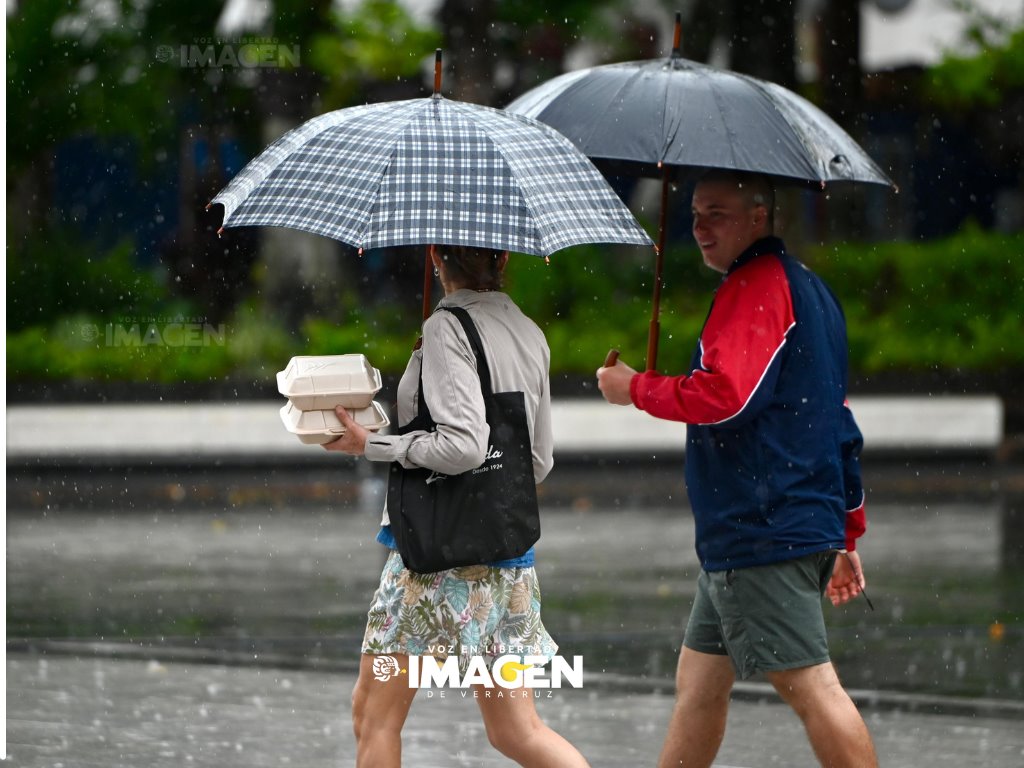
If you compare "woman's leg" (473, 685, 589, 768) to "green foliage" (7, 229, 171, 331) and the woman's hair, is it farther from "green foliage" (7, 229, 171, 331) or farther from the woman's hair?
"green foliage" (7, 229, 171, 331)

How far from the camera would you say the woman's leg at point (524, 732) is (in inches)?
178

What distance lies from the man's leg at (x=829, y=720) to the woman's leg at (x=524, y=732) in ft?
1.95

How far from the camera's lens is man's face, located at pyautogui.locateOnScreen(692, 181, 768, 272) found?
195 inches

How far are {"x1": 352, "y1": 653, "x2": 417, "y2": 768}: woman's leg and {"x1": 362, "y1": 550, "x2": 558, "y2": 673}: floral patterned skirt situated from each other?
70 millimetres

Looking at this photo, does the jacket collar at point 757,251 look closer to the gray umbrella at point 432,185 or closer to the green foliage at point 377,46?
the gray umbrella at point 432,185

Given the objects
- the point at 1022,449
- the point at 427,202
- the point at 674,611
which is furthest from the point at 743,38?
the point at 427,202

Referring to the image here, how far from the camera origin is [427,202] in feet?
14.3

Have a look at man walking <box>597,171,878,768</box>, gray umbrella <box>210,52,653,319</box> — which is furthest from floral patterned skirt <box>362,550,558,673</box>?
gray umbrella <box>210,52,653,319</box>

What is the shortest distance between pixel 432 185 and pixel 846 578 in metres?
1.69

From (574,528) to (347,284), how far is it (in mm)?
8445

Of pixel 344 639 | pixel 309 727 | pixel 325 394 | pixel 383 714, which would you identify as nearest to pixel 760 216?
pixel 325 394

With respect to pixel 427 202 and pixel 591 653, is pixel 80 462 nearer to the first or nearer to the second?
pixel 591 653

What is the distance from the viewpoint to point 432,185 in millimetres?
4402

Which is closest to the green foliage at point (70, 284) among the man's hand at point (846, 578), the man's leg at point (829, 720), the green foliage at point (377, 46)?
the green foliage at point (377, 46)
